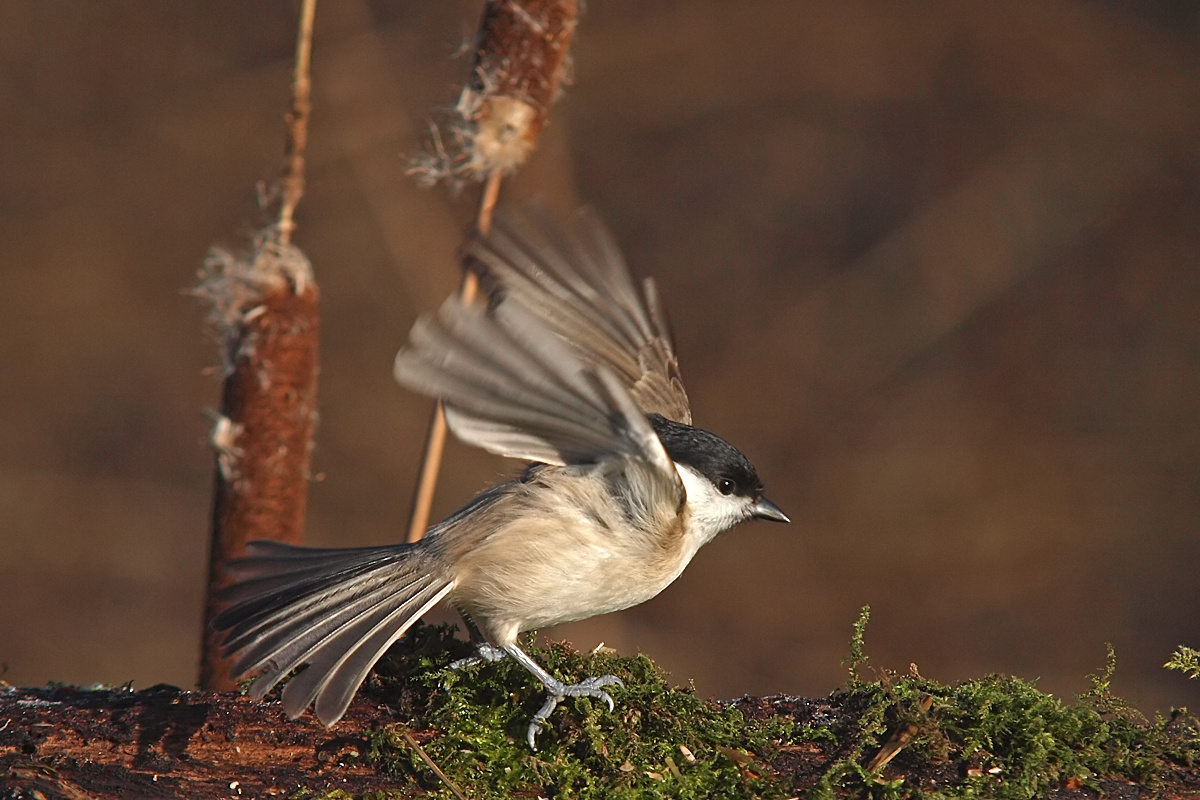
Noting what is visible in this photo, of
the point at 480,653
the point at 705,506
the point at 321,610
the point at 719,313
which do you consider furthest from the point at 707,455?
the point at 719,313

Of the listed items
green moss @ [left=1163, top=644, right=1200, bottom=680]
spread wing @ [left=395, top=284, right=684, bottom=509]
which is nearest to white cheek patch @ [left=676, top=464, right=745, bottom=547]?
spread wing @ [left=395, top=284, right=684, bottom=509]

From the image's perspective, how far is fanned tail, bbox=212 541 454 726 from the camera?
2426 millimetres

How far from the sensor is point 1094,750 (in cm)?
242

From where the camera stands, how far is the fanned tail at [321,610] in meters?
2.43

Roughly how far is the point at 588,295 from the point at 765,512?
80 cm

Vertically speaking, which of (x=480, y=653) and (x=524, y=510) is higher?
(x=524, y=510)

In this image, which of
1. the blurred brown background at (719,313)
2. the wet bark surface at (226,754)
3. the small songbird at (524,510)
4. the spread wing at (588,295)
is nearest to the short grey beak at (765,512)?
the small songbird at (524,510)

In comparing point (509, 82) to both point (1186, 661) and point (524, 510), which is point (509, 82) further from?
point (1186, 661)

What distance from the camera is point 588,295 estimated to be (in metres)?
3.30

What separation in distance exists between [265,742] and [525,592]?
67 centimetres

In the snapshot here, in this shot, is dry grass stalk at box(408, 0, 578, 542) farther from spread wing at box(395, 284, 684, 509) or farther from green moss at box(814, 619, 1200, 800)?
green moss at box(814, 619, 1200, 800)

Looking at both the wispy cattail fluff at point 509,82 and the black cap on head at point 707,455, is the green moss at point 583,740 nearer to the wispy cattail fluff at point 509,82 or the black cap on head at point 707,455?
the black cap on head at point 707,455

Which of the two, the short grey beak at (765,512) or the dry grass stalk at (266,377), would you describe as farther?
the short grey beak at (765,512)

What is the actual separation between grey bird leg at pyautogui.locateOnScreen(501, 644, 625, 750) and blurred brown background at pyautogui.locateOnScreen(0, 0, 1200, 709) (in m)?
4.65
